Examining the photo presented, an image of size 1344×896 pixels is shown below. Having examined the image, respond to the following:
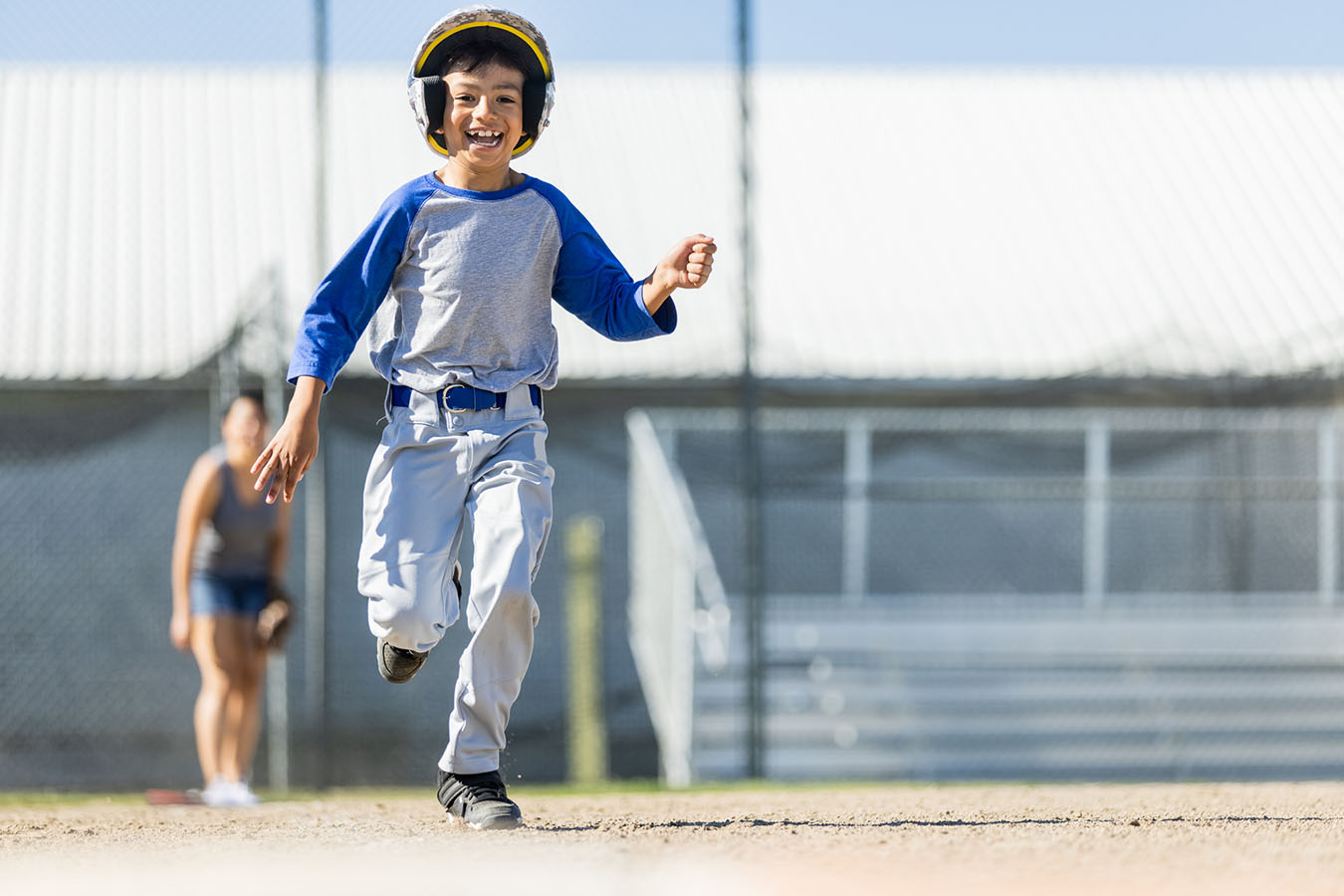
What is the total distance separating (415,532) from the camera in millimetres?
Answer: 3293

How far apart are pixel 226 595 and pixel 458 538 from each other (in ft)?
8.68

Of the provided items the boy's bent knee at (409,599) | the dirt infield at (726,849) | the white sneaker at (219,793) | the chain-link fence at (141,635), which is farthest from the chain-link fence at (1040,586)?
the boy's bent knee at (409,599)

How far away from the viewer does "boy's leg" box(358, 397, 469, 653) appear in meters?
3.27

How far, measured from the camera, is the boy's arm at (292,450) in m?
3.16

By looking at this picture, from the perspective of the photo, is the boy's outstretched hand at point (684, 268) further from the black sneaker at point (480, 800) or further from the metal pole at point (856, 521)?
the metal pole at point (856, 521)

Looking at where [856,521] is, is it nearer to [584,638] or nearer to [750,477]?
[584,638]

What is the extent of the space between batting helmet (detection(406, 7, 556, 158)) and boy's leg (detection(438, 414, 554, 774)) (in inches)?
27.0

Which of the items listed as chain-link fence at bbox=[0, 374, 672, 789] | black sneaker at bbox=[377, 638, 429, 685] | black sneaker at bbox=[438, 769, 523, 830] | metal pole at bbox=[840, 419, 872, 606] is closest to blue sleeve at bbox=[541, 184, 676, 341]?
black sneaker at bbox=[377, 638, 429, 685]

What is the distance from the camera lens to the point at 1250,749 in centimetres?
865

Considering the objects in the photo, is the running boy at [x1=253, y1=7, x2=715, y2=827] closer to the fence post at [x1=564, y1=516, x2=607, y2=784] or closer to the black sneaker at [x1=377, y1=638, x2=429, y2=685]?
the black sneaker at [x1=377, y1=638, x2=429, y2=685]

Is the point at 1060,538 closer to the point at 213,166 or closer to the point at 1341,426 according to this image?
the point at 1341,426

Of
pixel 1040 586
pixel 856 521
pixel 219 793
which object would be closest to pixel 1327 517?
pixel 1040 586

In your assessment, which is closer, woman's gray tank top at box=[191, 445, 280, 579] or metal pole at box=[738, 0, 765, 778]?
woman's gray tank top at box=[191, 445, 280, 579]

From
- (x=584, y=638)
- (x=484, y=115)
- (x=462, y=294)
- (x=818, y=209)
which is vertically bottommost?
(x=584, y=638)
